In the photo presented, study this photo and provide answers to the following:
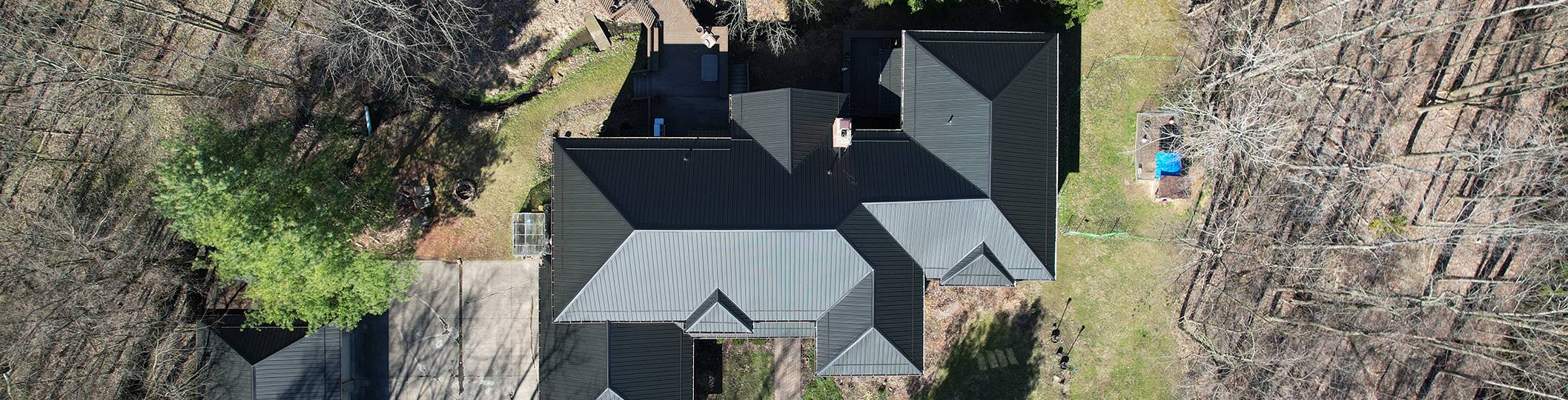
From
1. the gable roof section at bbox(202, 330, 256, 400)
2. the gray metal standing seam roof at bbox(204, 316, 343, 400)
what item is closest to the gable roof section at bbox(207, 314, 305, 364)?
the gray metal standing seam roof at bbox(204, 316, 343, 400)

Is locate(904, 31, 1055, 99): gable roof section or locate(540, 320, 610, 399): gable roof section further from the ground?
locate(904, 31, 1055, 99): gable roof section

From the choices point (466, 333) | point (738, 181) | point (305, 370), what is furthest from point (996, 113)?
point (305, 370)

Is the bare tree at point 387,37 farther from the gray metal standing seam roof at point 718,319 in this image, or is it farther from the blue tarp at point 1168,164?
the blue tarp at point 1168,164

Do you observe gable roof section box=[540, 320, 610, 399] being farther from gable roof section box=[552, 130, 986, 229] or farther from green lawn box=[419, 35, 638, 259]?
green lawn box=[419, 35, 638, 259]

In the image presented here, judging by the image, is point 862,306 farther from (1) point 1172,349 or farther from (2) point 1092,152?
(1) point 1172,349

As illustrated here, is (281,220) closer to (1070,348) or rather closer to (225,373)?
(225,373)

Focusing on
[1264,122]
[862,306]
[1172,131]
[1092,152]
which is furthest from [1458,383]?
[862,306]
